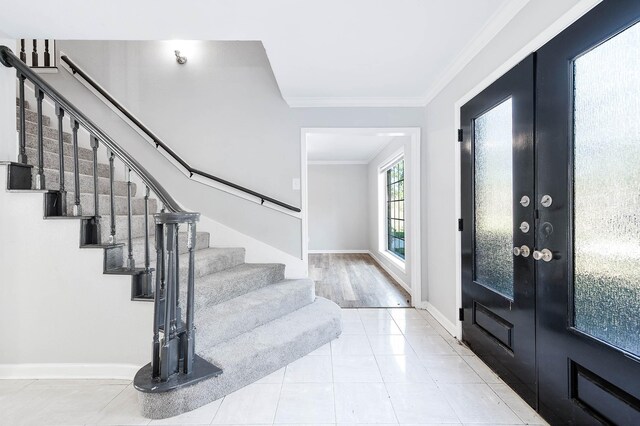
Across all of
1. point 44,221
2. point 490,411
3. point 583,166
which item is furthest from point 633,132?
point 44,221

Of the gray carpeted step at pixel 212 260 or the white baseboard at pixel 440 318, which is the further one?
the white baseboard at pixel 440 318

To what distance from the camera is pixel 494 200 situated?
1984mm

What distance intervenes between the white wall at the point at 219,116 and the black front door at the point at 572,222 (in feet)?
A: 5.49

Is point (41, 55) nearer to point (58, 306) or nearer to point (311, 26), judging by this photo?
point (58, 306)

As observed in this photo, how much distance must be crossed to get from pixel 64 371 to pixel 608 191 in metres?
3.24

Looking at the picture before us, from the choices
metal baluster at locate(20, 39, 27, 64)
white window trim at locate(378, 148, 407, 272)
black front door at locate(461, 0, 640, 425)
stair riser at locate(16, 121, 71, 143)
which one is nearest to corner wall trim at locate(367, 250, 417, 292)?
white window trim at locate(378, 148, 407, 272)

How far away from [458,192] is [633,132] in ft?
4.31

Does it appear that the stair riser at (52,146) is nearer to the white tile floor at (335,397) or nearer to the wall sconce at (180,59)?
the wall sconce at (180,59)

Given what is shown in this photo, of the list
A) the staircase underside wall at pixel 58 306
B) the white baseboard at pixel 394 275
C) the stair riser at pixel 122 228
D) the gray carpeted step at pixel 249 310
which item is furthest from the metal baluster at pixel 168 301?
the white baseboard at pixel 394 275

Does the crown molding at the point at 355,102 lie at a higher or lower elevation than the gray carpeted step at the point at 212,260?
higher

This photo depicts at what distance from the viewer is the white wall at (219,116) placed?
315 cm

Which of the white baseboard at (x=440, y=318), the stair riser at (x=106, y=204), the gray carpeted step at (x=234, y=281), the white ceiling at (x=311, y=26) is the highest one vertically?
the white ceiling at (x=311, y=26)

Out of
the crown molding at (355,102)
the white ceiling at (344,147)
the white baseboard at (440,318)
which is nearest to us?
the white baseboard at (440,318)

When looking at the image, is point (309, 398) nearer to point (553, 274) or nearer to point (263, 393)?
point (263, 393)
